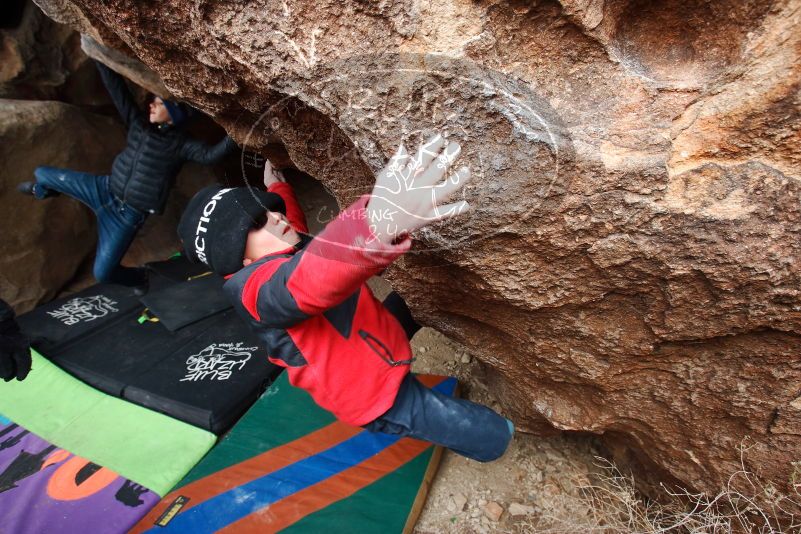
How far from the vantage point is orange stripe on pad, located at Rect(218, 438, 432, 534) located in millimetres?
1389

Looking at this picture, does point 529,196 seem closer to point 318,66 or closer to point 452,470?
point 318,66

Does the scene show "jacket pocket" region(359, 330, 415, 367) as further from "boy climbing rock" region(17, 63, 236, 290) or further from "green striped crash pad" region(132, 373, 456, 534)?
"boy climbing rock" region(17, 63, 236, 290)

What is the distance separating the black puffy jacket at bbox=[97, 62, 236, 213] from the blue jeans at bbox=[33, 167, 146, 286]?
17 cm

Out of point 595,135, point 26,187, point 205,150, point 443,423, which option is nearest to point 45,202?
point 26,187

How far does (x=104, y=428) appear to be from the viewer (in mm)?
1812

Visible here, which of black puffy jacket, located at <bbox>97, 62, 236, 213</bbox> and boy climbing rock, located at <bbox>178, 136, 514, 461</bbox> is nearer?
boy climbing rock, located at <bbox>178, 136, 514, 461</bbox>

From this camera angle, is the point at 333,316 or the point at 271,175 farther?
the point at 271,175

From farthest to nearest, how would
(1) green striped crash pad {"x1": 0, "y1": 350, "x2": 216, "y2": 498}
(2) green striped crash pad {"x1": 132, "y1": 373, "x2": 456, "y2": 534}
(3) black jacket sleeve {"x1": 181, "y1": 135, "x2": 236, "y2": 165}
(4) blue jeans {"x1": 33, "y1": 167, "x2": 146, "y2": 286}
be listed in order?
(4) blue jeans {"x1": 33, "y1": 167, "x2": 146, "y2": 286} < (3) black jacket sleeve {"x1": 181, "y1": 135, "x2": 236, "y2": 165} < (1) green striped crash pad {"x1": 0, "y1": 350, "x2": 216, "y2": 498} < (2) green striped crash pad {"x1": 132, "y1": 373, "x2": 456, "y2": 534}

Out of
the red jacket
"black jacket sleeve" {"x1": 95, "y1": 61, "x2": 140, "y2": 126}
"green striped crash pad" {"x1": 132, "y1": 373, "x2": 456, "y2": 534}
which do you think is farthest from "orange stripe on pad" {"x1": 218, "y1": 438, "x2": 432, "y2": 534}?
"black jacket sleeve" {"x1": 95, "y1": 61, "x2": 140, "y2": 126}

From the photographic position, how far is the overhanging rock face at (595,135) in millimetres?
678

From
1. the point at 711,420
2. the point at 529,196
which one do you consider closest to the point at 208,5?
the point at 529,196

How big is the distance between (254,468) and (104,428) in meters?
0.72

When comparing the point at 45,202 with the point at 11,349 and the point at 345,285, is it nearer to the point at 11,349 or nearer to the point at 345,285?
the point at 11,349

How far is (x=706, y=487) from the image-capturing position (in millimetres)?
1108
